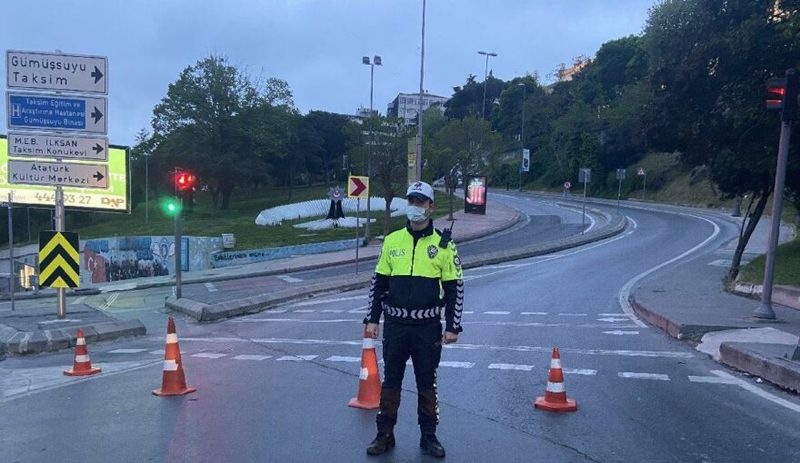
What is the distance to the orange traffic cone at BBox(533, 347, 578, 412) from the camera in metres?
6.45

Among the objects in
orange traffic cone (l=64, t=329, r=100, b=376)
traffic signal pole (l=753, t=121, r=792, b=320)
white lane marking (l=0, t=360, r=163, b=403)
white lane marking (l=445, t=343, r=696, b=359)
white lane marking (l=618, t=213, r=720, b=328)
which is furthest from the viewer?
white lane marking (l=618, t=213, r=720, b=328)

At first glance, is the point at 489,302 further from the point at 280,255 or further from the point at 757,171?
the point at 280,255

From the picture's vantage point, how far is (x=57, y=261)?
462 inches

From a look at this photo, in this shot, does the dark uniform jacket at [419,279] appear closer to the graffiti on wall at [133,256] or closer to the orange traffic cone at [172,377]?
the orange traffic cone at [172,377]

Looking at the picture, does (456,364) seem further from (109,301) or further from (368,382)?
(109,301)

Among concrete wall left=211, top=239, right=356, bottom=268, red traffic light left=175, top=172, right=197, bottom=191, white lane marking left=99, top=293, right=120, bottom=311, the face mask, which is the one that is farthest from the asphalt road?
concrete wall left=211, top=239, right=356, bottom=268

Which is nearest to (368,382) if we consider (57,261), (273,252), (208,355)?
(208,355)

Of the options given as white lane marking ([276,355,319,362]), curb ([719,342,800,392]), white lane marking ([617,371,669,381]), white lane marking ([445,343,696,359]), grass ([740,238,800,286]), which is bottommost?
white lane marking ([276,355,319,362])

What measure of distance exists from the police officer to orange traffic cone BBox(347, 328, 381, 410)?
1334 mm

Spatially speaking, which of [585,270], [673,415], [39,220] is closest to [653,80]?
[585,270]

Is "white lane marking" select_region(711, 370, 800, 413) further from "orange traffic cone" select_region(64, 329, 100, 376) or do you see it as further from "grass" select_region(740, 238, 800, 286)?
"orange traffic cone" select_region(64, 329, 100, 376)

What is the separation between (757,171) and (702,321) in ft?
20.4

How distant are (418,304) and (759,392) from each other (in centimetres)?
456

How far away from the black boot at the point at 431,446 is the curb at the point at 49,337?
786cm
